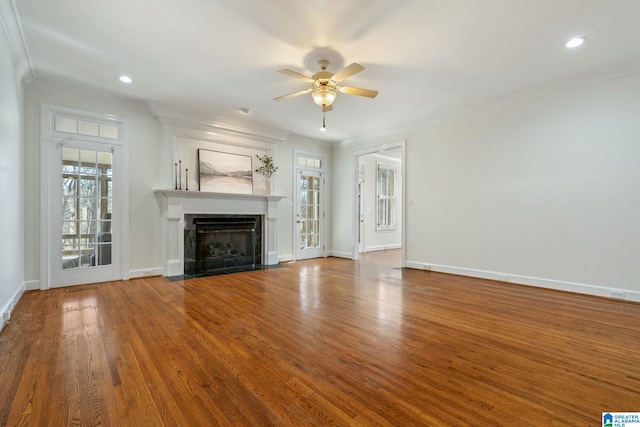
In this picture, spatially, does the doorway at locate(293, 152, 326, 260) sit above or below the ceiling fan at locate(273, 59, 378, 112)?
below

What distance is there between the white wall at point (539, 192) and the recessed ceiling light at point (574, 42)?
1.05 metres

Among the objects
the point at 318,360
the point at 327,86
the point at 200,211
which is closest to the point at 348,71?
the point at 327,86

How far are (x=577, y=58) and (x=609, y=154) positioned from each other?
50.0 inches

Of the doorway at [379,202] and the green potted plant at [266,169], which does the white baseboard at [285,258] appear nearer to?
the green potted plant at [266,169]

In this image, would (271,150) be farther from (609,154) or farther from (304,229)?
(609,154)

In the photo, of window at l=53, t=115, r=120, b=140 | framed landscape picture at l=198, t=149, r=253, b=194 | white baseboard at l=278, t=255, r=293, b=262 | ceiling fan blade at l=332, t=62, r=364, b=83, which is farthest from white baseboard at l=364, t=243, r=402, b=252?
window at l=53, t=115, r=120, b=140

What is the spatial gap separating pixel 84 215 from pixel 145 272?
48.0 inches

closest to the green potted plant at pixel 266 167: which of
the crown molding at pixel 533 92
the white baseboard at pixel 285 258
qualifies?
the white baseboard at pixel 285 258

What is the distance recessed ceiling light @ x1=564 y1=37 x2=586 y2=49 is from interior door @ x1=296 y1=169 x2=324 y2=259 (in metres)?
4.94

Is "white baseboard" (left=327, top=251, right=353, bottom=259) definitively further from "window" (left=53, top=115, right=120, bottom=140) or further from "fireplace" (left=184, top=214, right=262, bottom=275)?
"window" (left=53, top=115, right=120, bottom=140)

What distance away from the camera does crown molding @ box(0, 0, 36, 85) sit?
2.58m

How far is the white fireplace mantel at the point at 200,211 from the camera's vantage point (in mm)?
4965

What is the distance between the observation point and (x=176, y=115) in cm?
502

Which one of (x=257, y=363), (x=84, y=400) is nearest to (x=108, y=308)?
(x=84, y=400)
